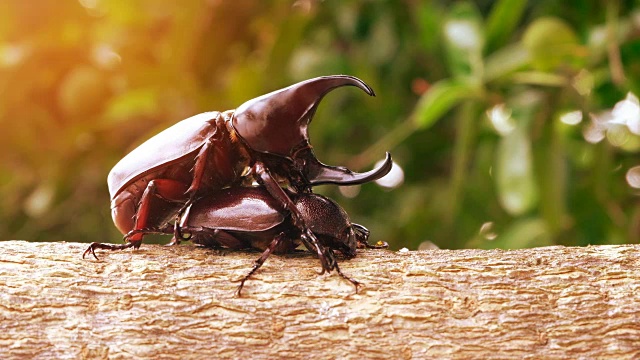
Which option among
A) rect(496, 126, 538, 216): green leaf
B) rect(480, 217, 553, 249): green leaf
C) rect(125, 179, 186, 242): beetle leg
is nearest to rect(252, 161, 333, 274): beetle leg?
rect(125, 179, 186, 242): beetle leg

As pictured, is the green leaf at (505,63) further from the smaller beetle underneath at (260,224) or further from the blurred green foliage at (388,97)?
the smaller beetle underneath at (260,224)

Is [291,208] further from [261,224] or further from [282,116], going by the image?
[282,116]

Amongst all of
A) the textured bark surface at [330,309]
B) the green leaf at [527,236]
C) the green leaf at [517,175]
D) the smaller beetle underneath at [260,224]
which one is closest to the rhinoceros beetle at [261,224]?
the smaller beetle underneath at [260,224]

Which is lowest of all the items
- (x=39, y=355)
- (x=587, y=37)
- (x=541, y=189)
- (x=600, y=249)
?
(x=39, y=355)

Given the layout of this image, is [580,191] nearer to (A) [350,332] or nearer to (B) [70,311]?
(A) [350,332]

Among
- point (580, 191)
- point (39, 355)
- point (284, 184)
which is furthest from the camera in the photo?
point (580, 191)

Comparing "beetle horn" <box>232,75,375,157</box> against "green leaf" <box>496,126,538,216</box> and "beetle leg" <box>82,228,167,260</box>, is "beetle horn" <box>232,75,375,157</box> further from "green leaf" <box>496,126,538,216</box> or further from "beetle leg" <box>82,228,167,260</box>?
"green leaf" <box>496,126,538,216</box>

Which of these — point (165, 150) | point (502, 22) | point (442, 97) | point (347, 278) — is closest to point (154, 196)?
point (165, 150)

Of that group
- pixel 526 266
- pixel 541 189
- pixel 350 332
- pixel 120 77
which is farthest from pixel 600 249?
pixel 120 77
